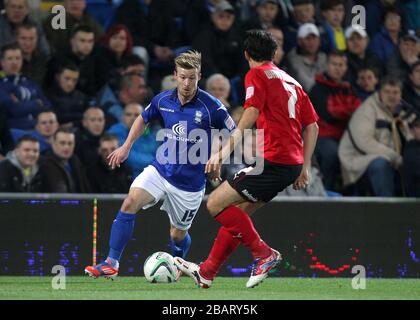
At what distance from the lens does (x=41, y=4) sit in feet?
42.6

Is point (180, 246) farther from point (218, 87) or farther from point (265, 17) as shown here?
point (265, 17)

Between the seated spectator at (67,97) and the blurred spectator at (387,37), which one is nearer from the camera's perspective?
the seated spectator at (67,97)

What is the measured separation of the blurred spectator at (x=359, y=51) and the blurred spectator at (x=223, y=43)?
4.16 ft

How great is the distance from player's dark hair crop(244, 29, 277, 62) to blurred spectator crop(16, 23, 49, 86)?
400 centimetres

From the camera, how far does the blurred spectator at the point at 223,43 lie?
12488mm

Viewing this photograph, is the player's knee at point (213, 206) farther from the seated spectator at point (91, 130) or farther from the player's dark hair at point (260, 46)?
the seated spectator at point (91, 130)

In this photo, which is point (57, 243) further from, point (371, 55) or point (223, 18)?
point (371, 55)

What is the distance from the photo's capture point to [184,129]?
9.23m

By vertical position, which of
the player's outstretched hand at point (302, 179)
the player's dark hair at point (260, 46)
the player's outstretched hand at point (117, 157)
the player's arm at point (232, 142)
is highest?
the player's dark hair at point (260, 46)

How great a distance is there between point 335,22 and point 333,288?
4608 mm

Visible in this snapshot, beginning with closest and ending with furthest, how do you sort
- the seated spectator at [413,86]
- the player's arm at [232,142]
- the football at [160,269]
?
the player's arm at [232,142]
the football at [160,269]
the seated spectator at [413,86]

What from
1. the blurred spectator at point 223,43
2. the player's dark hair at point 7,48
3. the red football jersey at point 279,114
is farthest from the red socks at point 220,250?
the blurred spectator at point 223,43

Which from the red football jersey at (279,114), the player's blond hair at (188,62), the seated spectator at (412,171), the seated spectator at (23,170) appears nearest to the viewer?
the red football jersey at (279,114)

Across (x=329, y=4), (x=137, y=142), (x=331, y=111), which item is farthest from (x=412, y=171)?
(x=137, y=142)
